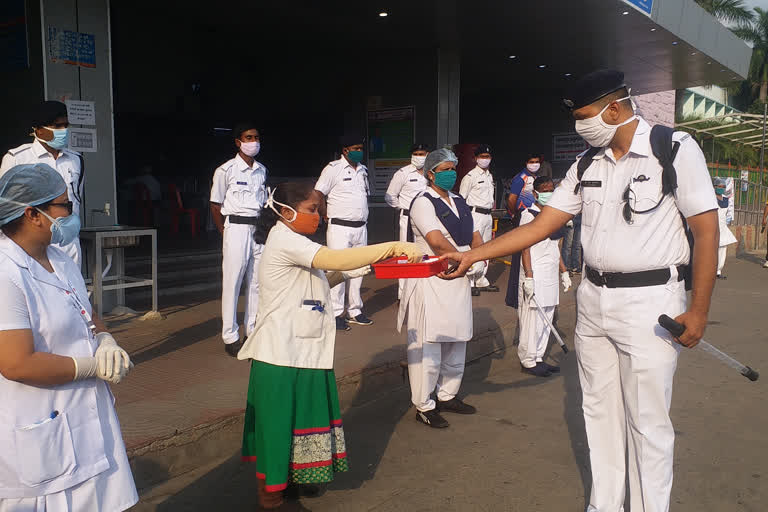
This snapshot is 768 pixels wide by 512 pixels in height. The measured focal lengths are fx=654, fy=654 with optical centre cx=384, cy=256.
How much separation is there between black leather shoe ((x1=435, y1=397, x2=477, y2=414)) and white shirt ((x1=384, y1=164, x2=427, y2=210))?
13.6ft

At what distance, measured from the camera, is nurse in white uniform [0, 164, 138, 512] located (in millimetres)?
2021

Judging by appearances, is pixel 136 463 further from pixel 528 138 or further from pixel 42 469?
pixel 528 138

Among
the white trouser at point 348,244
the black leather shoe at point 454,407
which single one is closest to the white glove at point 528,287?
the black leather shoe at point 454,407

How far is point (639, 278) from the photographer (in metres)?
2.93

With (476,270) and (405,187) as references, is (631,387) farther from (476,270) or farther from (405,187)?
(405,187)

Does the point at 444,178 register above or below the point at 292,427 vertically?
above

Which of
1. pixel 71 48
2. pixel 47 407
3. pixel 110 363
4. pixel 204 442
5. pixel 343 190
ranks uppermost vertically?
pixel 71 48

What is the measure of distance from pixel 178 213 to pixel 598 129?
1296 cm

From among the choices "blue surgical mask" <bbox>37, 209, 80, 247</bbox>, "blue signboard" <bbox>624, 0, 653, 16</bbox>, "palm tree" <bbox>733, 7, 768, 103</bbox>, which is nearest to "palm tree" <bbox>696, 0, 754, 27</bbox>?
"palm tree" <bbox>733, 7, 768, 103</bbox>

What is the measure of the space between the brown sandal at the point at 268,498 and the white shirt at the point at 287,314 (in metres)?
0.71

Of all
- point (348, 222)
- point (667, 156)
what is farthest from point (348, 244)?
point (667, 156)

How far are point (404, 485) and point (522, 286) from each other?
9.46 ft

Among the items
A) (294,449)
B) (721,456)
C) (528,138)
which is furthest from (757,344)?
(528,138)

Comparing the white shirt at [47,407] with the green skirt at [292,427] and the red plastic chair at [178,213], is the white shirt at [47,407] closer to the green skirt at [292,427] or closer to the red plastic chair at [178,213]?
the green skirt at [292,427]
